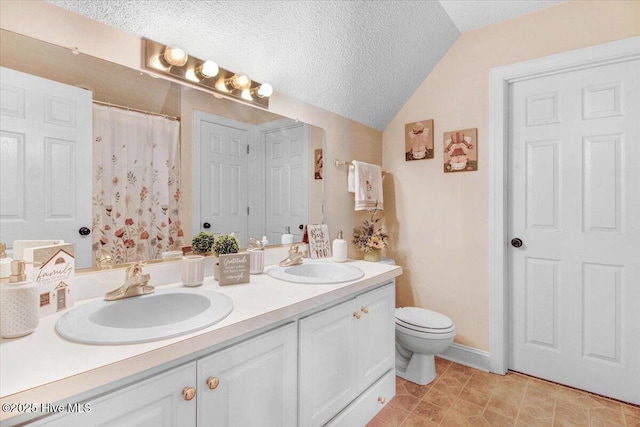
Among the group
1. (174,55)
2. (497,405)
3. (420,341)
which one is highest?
(174,55)

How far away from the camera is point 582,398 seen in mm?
1893

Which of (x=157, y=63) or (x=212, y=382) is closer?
(x=212, y=382)

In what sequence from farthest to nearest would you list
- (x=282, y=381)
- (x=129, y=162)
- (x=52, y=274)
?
1. (x=129, y=162)
2. (x=282, y=381)
3. (x=52, y=274)

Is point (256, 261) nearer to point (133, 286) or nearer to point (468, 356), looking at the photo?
point (133, 286)

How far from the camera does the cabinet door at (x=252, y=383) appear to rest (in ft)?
3.00

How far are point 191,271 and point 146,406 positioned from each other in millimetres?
628

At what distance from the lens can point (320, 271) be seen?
1848 millimetres

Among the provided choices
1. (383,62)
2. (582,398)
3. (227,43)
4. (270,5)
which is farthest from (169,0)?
(582,398)

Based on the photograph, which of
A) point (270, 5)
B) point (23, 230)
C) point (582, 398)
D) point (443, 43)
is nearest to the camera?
point (23, 230)

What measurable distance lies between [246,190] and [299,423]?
3.69 feet

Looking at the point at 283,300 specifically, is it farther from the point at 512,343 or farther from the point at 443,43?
the point at 443,43

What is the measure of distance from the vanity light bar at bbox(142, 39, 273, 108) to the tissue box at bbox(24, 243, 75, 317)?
0.82 meters

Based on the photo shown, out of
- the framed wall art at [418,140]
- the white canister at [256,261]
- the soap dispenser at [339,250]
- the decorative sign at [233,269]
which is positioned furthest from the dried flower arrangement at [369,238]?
the decorative sign at [233,269]

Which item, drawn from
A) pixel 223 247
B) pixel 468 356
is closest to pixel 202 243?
pixel 223 247
